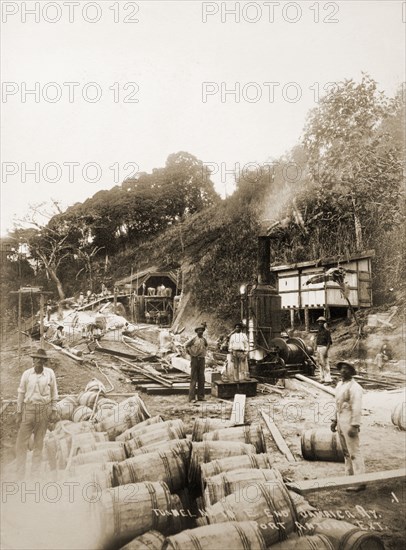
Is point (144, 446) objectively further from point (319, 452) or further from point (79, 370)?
point (319, 452)

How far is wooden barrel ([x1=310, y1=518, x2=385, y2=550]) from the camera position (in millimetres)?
3570

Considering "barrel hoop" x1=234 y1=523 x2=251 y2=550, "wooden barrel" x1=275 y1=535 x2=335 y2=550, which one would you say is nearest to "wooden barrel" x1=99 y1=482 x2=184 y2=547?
"barrel hoop" x1=234 y1=523 x2=251 y2=550

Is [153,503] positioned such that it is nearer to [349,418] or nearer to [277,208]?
[349,418]

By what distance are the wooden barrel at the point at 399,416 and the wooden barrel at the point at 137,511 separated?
2244 mm

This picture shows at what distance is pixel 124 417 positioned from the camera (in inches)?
182

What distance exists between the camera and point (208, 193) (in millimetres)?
4828

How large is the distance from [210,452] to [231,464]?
0.92 ft

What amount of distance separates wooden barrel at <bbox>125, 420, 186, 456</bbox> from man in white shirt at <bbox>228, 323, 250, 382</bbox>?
0.90 meters

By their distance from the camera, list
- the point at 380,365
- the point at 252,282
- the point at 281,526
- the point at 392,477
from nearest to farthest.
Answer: the point at 281,526, the point at 392,477, the point at 380,365, the point at 252,282

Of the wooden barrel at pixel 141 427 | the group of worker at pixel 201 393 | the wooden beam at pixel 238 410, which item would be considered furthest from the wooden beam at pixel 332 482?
the wooden barrel at pixel 141 427

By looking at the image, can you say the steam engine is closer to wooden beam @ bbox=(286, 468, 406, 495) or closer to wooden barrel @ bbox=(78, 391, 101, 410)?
wooden beam @ bbox=(286, 468, 406, 495)

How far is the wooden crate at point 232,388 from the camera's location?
492 cm

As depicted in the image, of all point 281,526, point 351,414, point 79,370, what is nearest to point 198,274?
point 79,370

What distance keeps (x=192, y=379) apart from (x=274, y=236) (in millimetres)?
1809
